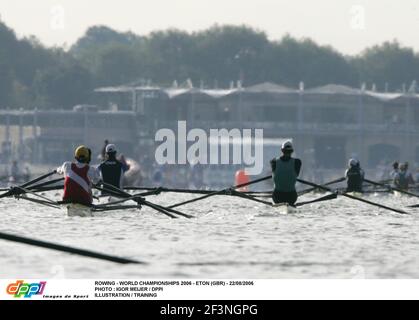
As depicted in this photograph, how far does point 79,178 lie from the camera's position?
26594 millimetres

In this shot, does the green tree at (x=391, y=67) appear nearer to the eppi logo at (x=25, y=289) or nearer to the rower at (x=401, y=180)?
the rower at (x=401, y=180)

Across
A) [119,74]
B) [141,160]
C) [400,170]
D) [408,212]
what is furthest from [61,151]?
[408,212]

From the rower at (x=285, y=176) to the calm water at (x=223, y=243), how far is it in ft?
1.40

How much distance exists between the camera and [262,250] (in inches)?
810

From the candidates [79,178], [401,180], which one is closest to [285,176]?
[79,178]

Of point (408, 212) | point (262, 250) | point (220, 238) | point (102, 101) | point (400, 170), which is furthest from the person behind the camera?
point (102, 101)

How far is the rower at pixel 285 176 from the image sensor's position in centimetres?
2902

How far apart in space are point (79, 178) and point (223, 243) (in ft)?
18.3

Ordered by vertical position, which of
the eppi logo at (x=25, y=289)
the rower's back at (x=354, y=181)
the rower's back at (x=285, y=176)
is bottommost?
the rower's back at (x=354, y=181)

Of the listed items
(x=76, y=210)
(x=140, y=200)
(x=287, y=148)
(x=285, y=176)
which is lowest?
(x=76, y=210)

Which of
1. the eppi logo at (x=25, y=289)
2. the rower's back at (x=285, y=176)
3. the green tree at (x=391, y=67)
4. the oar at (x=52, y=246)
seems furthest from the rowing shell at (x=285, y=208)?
the green tree at (x=391, y=67)

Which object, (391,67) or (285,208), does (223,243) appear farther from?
(391,67)

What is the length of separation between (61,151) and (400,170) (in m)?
104
